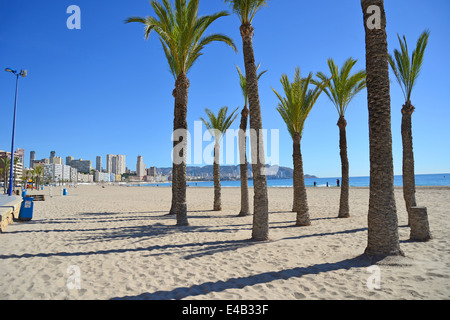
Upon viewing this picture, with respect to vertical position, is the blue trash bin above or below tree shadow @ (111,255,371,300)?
above

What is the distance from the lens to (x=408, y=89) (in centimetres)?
871

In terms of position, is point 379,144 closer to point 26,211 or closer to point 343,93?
point 343,93

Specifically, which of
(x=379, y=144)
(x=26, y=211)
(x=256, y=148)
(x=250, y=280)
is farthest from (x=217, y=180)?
(x=250, y=280)

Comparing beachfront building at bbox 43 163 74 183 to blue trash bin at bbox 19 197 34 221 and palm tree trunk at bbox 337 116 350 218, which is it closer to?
blue trash bin at bbox 19 197 34 221

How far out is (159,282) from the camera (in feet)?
13.6

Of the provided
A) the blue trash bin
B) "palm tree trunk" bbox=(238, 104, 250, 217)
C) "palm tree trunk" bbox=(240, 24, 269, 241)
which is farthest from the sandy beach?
"palm tree trunk" bbox=(238, 104, 250, 217)

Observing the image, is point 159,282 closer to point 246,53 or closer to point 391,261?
point 391,261

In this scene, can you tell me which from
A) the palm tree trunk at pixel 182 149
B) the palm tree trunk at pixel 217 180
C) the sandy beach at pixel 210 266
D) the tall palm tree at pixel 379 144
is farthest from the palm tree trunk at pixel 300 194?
the palm tree trunk at pixel 217 180

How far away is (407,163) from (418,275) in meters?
5.21

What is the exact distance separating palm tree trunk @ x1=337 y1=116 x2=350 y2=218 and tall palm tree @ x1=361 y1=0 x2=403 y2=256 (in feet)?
20.3

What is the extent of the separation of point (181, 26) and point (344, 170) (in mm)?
8890

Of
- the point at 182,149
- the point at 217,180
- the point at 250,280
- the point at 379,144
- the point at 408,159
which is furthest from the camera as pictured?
the point at 217,180

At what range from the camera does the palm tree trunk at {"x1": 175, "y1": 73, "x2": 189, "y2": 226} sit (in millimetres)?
9134
